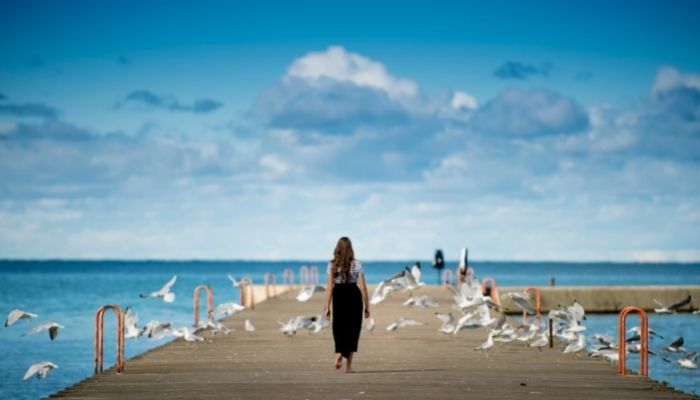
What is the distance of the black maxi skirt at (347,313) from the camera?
603 inches

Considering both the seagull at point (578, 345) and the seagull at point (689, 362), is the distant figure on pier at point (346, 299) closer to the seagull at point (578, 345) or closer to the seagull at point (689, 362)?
the seagull at point (578, 345)

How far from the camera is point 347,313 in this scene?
50.5ft

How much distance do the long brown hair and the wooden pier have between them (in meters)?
1.43

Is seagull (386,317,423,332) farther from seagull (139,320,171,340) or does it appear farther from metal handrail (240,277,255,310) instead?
metal handrail (240,277,255,310)

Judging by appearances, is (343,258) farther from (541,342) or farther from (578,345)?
(541,342)

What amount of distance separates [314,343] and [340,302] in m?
6.20

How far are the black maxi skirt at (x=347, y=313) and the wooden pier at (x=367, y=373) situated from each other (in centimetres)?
52

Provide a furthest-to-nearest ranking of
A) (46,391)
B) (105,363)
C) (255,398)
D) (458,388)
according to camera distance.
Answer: (105,363)
(46,391)
(458,388)
(255,398)

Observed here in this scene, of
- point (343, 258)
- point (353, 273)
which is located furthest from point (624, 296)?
point (343, 258)

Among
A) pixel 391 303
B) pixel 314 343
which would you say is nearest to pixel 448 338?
pixel 314 343

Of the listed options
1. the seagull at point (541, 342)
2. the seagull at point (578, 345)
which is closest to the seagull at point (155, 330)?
the seagull at point (541, 342)

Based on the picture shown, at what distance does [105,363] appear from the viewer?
3002cm

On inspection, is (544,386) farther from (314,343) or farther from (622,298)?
(622,298)

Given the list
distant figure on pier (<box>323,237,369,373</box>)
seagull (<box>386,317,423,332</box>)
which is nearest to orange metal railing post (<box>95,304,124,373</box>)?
distant figure on pier (<box>323,237,369,373</box>)
